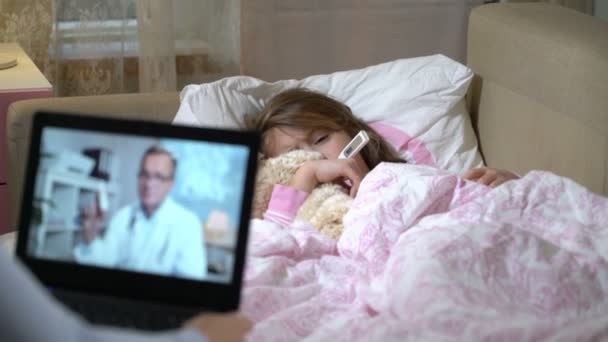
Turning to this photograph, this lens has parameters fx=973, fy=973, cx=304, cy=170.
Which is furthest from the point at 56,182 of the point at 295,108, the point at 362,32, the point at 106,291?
the point at 362,32

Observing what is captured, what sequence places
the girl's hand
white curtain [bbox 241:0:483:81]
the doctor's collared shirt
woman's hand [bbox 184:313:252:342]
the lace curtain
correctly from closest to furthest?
woman's hand [bbox 184:313:252:342], the doctor's collared shirt, the girl's hand, the lace curtain, white curtain [bbox 241:0:483:81]

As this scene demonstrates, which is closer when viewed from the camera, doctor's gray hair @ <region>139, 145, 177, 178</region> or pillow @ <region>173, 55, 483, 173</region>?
doctor's gray hair @ <region>139, 145, 177, 178</region>

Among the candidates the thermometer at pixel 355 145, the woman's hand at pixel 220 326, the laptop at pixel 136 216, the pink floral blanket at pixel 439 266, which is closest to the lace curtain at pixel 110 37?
the thermometer at pixel 355 145

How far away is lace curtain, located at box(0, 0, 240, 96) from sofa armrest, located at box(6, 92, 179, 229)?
52 cm

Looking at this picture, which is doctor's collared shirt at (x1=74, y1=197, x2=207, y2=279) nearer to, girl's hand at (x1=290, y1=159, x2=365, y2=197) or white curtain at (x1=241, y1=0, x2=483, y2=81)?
girl's hand at (x1=290, y1=159, x2=365, y2=197)

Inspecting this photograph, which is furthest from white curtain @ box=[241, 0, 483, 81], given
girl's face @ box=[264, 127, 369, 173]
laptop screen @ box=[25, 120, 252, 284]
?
laptop screen @ box=[25, 120, 252, 284]

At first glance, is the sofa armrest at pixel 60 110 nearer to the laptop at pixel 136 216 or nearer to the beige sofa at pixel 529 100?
the beige sofa at pixel 529 100

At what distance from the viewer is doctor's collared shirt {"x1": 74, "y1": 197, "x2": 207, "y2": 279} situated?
3.68 feet

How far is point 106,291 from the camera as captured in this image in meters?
1.14

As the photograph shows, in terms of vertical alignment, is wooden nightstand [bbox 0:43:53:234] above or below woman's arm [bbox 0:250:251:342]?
below

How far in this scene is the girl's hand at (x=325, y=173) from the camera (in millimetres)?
2080

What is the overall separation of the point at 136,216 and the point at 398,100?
1267 mm

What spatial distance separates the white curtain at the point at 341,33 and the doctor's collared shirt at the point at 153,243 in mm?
1775

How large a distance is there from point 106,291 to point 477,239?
2.21ft
